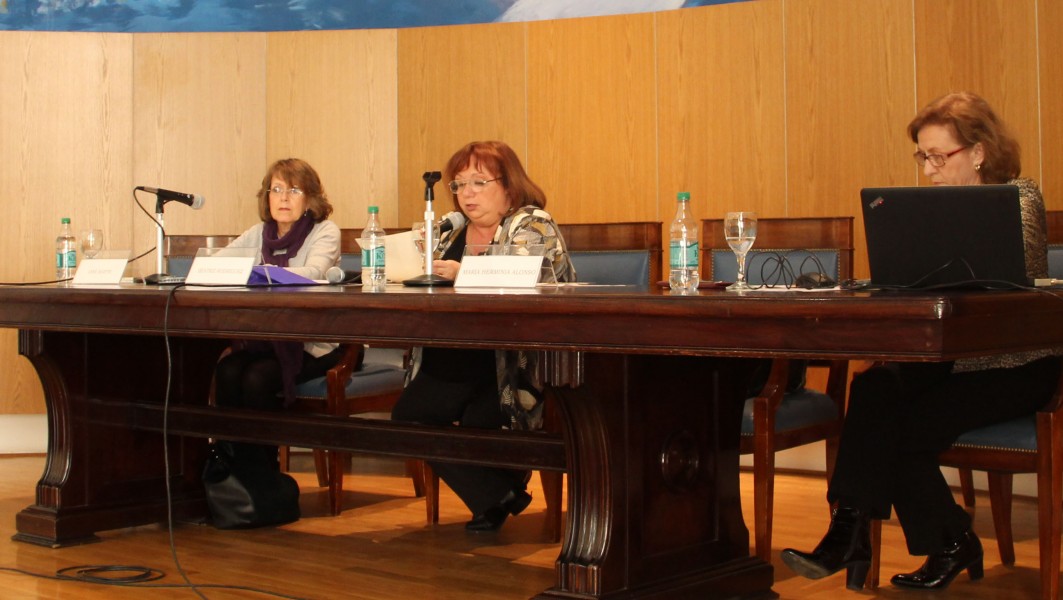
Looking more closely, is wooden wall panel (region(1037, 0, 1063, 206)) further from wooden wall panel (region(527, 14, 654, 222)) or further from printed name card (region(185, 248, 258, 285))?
printed name card (region(185, 248, 258, 285))

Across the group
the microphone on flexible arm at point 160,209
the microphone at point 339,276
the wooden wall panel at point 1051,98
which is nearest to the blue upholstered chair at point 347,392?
the microphone at point 339,276

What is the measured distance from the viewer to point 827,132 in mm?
5062

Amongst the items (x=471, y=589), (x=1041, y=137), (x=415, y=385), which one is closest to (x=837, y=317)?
(x=471, y=589)

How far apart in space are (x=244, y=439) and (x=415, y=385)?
47 cm

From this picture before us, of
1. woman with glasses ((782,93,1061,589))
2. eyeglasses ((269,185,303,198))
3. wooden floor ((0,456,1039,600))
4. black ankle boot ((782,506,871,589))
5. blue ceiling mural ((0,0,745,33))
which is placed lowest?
wooden floor ((0,456,1039,600))

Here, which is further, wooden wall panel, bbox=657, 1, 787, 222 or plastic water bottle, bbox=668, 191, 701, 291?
wooden wall panel, bbox=657, 1, 787, 222

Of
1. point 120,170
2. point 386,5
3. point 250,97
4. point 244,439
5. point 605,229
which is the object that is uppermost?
point 386,5

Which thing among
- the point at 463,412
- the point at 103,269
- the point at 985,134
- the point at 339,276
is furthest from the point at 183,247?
the point at 985,134

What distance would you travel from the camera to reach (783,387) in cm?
301

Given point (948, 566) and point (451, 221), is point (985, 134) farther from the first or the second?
point (451, 221)

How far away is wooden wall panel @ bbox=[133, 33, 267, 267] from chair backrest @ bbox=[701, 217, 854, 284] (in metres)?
2.53

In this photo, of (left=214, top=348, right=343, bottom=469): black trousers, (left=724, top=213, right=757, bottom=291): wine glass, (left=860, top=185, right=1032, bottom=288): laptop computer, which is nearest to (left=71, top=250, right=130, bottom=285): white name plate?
(left=214, top=348, right=343, bottom=469): black trousers

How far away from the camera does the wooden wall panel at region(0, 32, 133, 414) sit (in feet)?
17.2

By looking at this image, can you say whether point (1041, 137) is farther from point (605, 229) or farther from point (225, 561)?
point (225, 561)
